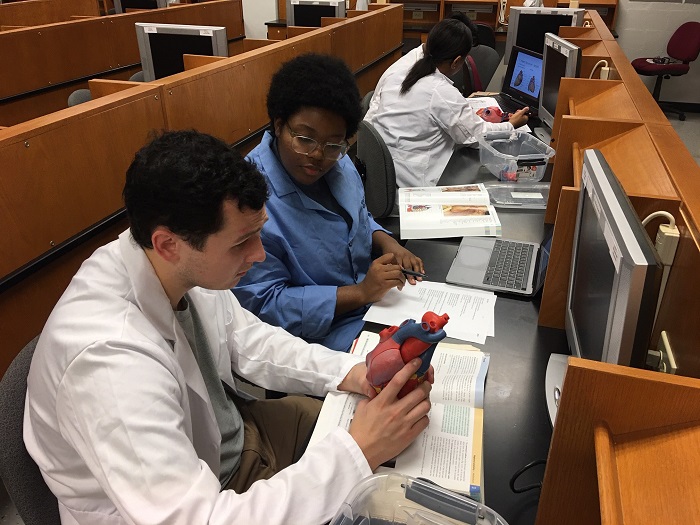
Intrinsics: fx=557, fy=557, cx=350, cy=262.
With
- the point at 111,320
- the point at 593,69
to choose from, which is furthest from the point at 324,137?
the point at 593,69

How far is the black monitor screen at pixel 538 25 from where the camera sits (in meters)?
3.50

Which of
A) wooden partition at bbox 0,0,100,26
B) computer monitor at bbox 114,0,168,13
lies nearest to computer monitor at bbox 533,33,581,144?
wooden partition at bbox 0,0,100,26

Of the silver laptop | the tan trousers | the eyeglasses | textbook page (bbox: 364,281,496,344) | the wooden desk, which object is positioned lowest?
the tan trousers

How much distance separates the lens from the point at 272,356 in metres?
1.18

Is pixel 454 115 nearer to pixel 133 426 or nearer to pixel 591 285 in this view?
pixel 591 285

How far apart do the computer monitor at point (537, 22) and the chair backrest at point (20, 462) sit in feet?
11.4

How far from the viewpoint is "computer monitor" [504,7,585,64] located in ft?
11.5

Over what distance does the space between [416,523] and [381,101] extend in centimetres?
219

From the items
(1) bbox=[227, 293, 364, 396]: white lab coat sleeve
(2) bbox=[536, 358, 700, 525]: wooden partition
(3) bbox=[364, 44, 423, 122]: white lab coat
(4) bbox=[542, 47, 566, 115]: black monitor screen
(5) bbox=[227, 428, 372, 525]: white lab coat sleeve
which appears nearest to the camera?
(2) bbox=[536, 358, 700, 525]: wooden partition

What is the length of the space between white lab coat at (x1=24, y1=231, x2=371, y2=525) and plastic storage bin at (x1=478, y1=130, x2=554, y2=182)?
1.54m

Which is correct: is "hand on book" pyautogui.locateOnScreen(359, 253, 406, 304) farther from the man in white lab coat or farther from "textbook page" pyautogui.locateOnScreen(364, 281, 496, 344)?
the man in white lab coat

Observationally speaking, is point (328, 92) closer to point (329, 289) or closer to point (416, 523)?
point (329, 289)

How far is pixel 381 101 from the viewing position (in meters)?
2.66

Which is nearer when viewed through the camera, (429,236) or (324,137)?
(324,137)
